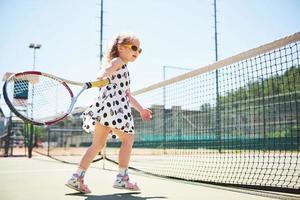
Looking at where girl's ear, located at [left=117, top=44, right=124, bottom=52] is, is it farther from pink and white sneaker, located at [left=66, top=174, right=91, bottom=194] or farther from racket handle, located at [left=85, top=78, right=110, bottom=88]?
pink and white sneaker, located at [left=66, top=174, right=91, bottom=194]

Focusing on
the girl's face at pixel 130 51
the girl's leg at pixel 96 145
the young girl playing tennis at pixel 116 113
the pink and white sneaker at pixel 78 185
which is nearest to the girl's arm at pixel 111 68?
the young girl playing tennis at pixel 116 113

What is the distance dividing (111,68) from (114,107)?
35 centimetres

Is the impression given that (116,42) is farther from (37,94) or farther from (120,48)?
(37,94)

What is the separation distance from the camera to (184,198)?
8.85ft

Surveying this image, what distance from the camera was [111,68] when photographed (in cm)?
308

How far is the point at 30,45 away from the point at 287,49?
17608 mm

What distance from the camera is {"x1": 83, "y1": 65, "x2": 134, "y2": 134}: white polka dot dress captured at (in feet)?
10.1

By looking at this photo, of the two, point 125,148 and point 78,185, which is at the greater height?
point 125,148

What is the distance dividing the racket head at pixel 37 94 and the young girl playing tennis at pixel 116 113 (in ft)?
0.98

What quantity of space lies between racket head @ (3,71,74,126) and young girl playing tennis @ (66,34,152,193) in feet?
0.98

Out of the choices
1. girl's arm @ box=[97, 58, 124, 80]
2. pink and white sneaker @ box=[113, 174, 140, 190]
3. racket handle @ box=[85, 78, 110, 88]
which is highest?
girl's arm @ box=[97, 58, 124, 80]

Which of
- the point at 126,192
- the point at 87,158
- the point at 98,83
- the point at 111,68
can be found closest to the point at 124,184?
the point at 126,192

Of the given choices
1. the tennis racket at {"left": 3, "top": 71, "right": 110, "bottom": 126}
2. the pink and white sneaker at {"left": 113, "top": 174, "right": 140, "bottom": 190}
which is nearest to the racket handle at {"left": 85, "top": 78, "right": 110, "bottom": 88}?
the tennis racket at {"left": 3, "top": 71, "right": 110, "bottom": 126}

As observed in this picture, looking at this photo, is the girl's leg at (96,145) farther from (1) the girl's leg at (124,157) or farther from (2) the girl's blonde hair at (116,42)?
(2) the girl's blonde hair at (116,42)
